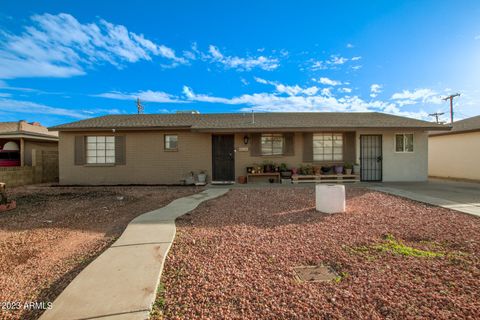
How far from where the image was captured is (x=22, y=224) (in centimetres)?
482

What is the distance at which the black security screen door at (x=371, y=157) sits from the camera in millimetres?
10656

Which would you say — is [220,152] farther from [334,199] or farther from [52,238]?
[52,238]

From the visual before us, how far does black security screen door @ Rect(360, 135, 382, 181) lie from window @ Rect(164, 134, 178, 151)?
28.7ft

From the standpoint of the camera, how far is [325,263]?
9.63 feet

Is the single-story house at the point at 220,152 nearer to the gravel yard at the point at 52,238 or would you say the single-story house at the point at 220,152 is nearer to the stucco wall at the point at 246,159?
the stucco wall at the point at 246,159

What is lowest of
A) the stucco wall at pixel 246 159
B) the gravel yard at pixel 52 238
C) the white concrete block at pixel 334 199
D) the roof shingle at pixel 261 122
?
the gravel yard at pixel 52 238

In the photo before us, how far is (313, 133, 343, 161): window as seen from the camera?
10.7 m

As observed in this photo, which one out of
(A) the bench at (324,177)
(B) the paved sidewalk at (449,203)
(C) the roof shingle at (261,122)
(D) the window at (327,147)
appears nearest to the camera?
(B) the paved sidewalk at (449,203)

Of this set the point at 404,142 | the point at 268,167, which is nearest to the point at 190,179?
the point at 268,167

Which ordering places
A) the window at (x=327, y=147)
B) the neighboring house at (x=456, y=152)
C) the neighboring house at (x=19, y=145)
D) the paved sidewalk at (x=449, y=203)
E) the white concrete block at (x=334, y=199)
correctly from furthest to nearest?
the neighboring house at (x=19, y=145) → the neighboring house at (x=456, y=152) → the window at (x=327, y=147) → the paved sidewalk at (x=449, y=203) → the white concrete block at (x=334, y=199)

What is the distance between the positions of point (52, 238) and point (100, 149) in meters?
7.76

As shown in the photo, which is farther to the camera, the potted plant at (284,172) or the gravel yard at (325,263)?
the potted plant at (284,172)

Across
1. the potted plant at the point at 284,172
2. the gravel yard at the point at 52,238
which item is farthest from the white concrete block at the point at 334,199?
the potted plant at the point at 284,172

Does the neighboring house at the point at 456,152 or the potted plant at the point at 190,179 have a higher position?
the neighboring house at the point at 456,152
